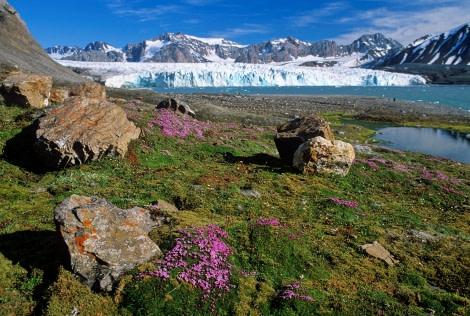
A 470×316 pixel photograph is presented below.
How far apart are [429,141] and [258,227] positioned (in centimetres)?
5543

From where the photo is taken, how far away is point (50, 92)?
34.3 m

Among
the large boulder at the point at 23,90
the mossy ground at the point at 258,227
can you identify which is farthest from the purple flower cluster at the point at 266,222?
the large boulder at the point at 23,90

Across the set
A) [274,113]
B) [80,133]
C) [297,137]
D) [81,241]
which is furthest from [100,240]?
[274,113]

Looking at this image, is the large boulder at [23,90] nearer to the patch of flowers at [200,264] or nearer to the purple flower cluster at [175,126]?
the purple flower cluster at [175,126]

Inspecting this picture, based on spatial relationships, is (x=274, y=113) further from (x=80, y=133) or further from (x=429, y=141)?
(x=80, y=133)

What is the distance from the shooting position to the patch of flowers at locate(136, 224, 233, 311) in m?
10.6

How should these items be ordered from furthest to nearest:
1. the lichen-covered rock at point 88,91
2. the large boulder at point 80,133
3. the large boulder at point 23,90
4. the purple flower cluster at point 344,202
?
the lichen-covered rock at point 88,91 → the large boulder at point 23,90 → the large boulder at point 80,133 → the purple flower cluster at point 344,202

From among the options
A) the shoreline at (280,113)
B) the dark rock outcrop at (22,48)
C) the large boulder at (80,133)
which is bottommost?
the shoreline at (280,113)

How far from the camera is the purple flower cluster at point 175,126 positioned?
3186 cm

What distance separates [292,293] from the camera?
10.9m

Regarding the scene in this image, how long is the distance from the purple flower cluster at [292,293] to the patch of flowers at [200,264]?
1.79 metres

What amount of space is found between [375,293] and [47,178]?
18675mm

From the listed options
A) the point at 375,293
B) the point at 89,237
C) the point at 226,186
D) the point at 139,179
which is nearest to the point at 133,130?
the point at 139,179

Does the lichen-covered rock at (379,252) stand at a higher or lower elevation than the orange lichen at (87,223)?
lower
